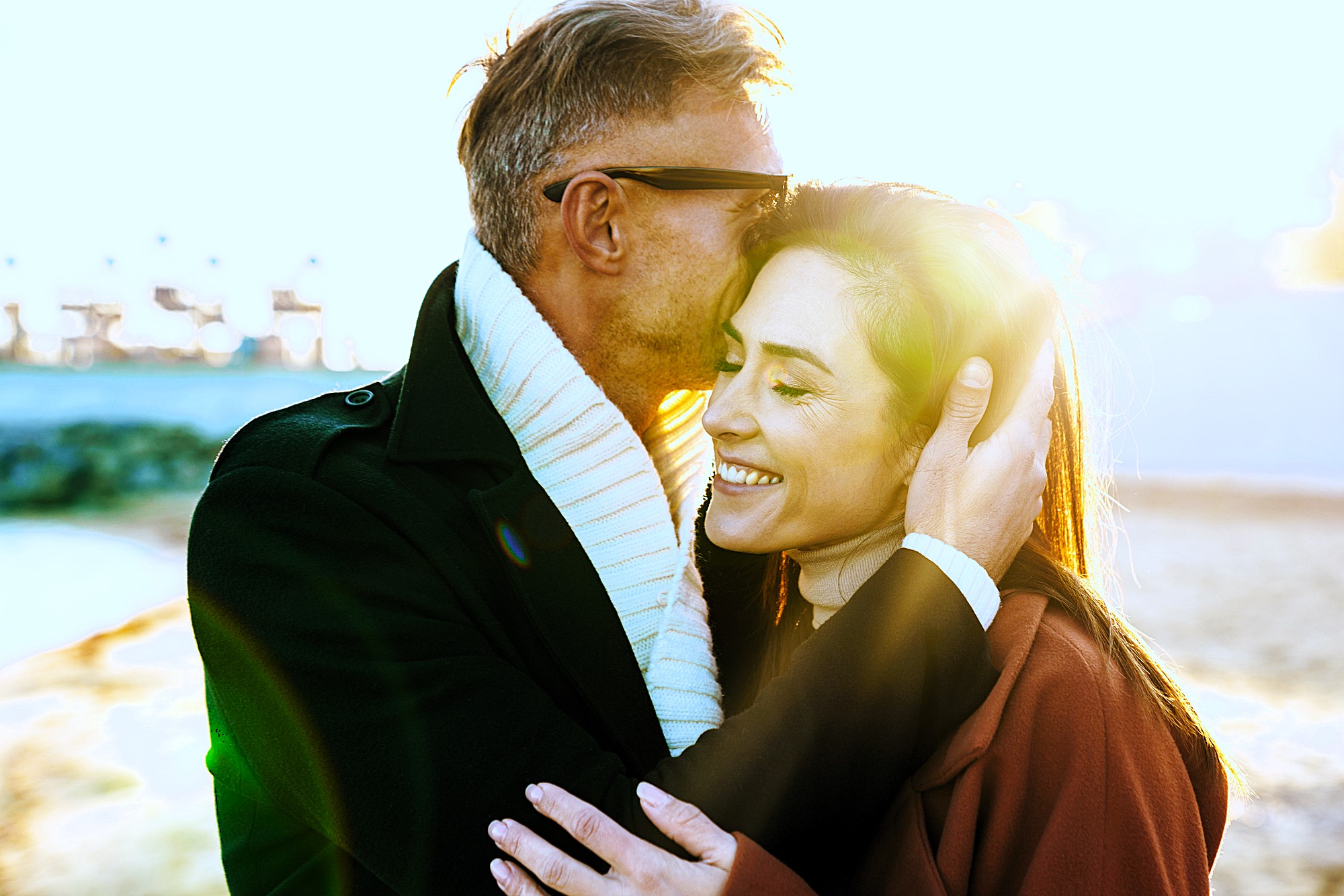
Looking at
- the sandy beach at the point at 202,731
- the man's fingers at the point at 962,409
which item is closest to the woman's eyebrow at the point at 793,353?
the man's fingers at the point at 962,409


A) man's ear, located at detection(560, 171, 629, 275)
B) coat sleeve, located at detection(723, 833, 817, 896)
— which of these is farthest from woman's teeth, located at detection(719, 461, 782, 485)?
coat sleeve, located at detection(723, 833, 817, 896)

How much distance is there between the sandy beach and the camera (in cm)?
571

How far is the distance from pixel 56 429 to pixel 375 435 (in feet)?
74.0

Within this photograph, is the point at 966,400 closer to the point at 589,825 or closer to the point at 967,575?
the point at 967,575

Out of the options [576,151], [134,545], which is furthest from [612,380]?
[134,545]

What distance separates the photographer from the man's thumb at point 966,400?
2010mm

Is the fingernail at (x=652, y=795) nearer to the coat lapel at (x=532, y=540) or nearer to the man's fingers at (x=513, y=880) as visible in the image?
the man's fingers at (x=513, y=880)

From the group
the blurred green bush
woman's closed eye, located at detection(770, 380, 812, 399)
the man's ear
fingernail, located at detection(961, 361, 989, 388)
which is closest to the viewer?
fingernail, located at detection(961, 361, 989, 388)

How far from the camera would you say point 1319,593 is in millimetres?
12281

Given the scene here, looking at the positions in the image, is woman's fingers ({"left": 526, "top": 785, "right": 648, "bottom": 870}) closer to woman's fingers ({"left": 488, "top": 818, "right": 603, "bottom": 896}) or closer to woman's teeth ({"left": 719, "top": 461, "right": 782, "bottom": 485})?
woman's fingers ({"left": 488, "top": 818, "right": 603, "bottom": 896})

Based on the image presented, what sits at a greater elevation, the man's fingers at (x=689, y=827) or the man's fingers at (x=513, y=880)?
the man's fingers at (x=689, y=827)

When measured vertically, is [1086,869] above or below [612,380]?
below

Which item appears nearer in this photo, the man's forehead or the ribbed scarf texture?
the ribbed scarf texture

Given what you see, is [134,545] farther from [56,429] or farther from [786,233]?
[786,233]
